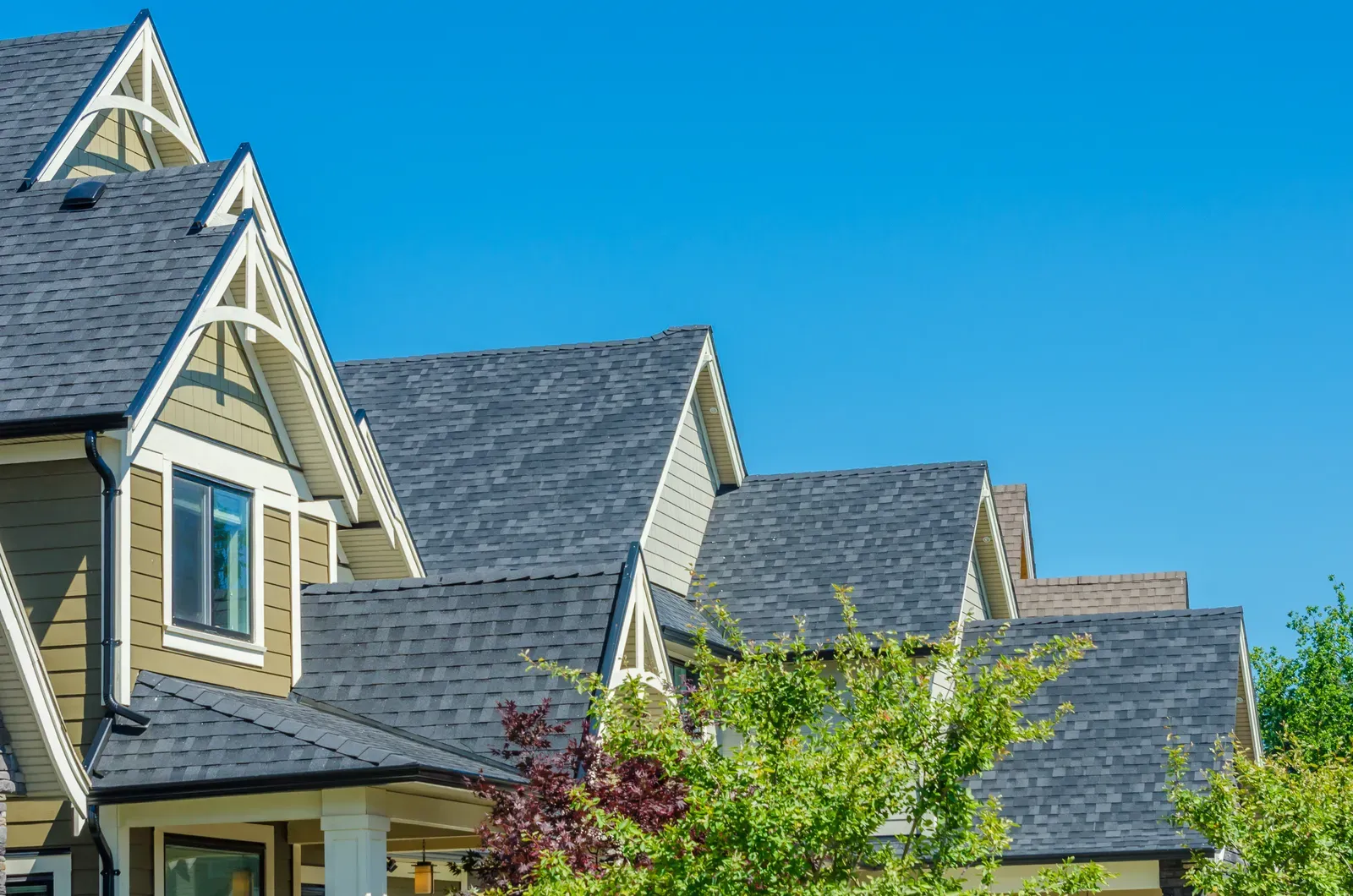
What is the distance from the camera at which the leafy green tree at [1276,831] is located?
592 inches

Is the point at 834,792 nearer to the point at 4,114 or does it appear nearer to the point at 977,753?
the point at 977,753

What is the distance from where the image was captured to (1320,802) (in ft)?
50.7

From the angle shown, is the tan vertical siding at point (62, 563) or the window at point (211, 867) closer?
the tan vertical siding at point (62, 563)

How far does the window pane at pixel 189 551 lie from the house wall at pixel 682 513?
9147 millimetres

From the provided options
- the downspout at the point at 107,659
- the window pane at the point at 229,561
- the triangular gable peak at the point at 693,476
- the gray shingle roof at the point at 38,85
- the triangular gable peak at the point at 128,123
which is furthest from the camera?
the triangular gable peak at the point at 693,476

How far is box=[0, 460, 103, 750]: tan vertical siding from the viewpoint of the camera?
496 inches

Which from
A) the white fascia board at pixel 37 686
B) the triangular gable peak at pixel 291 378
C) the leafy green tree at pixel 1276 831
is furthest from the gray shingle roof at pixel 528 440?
the white fascia board at pixel 37 686

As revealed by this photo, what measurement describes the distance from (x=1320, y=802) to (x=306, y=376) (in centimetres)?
956

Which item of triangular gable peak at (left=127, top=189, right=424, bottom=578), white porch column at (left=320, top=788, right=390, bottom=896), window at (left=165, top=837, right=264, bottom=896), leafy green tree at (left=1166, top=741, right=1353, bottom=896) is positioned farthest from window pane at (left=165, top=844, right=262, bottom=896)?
leafy green tree at (left=1166, top=741, right=1353, bottom=896)

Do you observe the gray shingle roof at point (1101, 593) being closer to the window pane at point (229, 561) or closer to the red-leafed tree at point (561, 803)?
the window pane at point (229, 561)

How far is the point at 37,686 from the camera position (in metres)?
11.7

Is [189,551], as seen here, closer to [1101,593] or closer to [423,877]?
[423,877]

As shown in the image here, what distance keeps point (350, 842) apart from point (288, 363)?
467 centimetres

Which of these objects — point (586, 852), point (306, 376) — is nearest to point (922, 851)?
point (586, 852)
